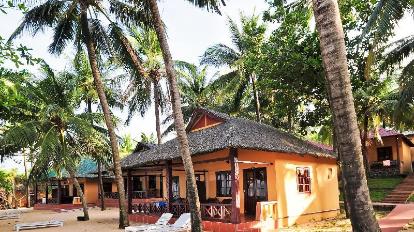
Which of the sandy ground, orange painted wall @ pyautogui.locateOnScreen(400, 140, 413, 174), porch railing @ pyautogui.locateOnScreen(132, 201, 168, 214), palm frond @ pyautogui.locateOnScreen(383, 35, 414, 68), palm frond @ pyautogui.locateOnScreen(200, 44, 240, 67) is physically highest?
palm frond @ pyautogui.locateOnScreen(200, 44, 240, 67)

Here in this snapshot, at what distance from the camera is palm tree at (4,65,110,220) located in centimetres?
1825

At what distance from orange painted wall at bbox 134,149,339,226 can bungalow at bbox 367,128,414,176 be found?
1391 cm

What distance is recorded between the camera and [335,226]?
1433 cm

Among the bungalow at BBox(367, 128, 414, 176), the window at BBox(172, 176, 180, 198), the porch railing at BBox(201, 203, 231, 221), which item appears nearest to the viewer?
the porch railing at BBox(201, 203, 231, 221)

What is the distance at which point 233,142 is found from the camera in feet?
43.2

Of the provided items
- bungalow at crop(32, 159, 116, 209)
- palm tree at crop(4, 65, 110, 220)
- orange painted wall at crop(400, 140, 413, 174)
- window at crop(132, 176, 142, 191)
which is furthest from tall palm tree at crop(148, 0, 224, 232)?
window at crop(132, 176, 142, 191)

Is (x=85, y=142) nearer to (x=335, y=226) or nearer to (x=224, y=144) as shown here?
(x=224, y=144)

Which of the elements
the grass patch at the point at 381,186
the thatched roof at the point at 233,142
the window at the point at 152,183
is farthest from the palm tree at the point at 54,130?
the grass patch at the point at 381,186

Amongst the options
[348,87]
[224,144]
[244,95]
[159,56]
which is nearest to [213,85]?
[244,95]

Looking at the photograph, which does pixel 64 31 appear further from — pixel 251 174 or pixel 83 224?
pixel 251 174

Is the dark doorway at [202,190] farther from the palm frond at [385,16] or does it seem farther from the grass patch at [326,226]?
the palm frond at [385,16]

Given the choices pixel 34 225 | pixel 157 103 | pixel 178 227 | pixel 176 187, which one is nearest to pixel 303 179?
pixel 178 227

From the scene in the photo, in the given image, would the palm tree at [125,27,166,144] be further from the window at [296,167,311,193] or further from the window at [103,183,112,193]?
the window at [103,183,112,193]

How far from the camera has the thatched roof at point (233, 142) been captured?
1367 cm
